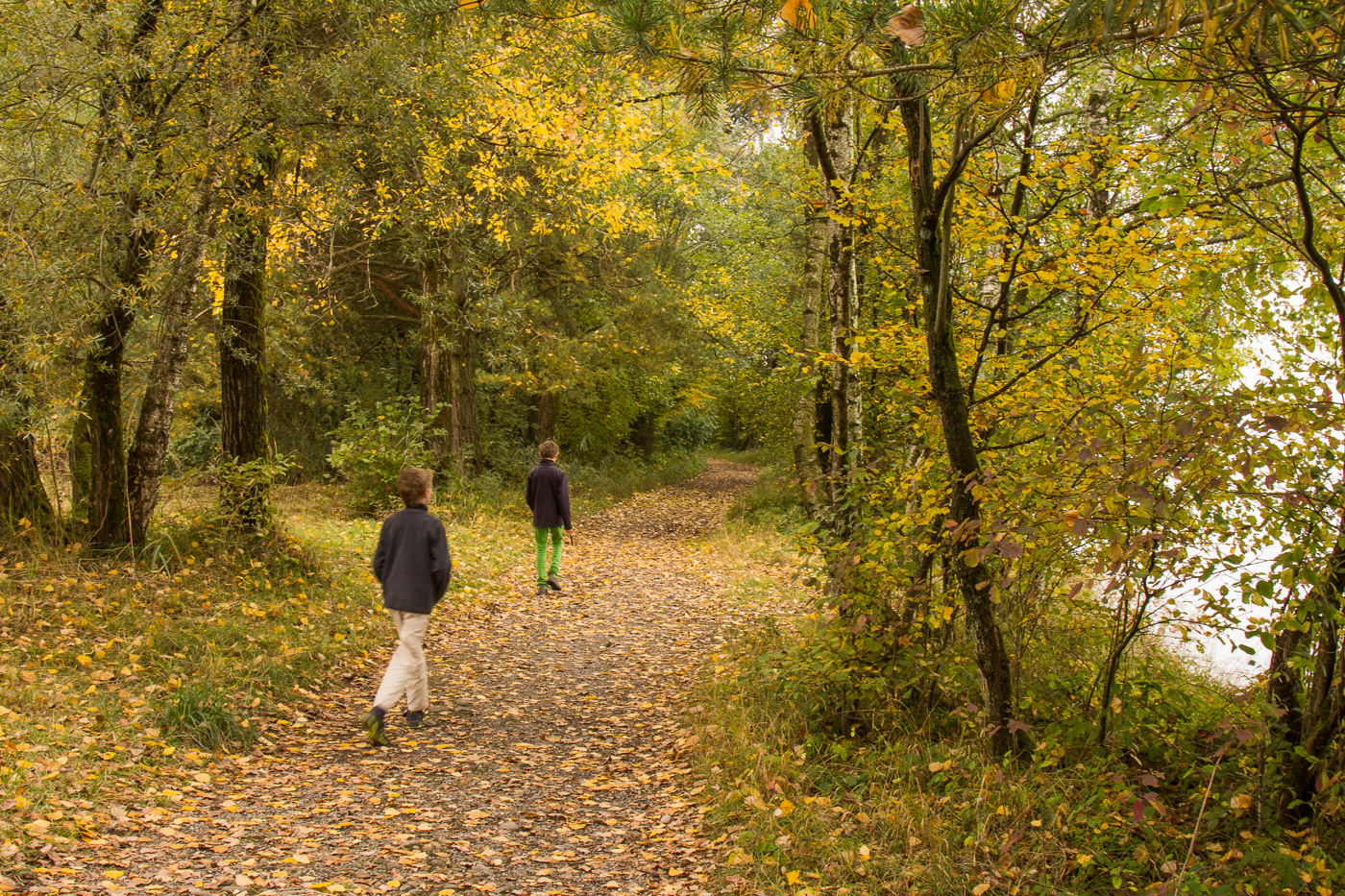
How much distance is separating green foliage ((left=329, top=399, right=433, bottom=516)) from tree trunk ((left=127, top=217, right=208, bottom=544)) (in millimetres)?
5210

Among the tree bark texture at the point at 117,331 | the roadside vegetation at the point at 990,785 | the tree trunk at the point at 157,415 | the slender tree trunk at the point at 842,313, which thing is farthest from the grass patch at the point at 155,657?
the slender tree trunk at the point at 842,313

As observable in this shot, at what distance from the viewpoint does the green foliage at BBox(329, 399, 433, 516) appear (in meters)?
13.8

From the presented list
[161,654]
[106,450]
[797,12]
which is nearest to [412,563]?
[161,654]

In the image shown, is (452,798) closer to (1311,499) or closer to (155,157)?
(1311,499)

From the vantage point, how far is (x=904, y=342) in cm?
516

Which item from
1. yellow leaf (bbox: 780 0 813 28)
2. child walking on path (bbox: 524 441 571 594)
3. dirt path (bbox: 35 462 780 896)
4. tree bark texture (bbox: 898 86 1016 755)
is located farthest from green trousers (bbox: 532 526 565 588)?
yellow leaf (bbox: 780 0 813 28)

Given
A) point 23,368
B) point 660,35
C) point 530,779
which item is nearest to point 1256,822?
point 530,779

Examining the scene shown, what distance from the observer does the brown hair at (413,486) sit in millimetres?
6023

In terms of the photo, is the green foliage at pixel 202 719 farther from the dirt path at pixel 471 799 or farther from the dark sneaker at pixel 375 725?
the dark sneaker at pixel 375 725

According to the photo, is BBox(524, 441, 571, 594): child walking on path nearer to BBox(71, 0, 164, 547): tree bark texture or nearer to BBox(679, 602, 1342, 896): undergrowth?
BBox(71, 0, 164, 547): tree bark texture

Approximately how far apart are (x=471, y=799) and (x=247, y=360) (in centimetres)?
604

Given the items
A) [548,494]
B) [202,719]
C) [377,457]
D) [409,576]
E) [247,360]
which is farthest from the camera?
[377,457]

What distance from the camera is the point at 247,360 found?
9078mm

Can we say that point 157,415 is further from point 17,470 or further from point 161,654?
point 161,654
